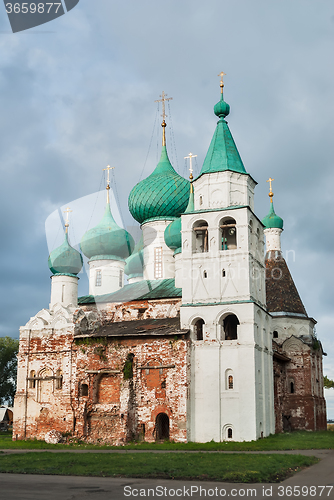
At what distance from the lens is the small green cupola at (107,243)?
3066 cm

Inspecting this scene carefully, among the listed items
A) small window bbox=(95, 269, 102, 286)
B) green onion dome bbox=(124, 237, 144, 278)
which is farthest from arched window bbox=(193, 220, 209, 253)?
small window bbox=(95, 269, 102, 286)

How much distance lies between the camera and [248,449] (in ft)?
60.6

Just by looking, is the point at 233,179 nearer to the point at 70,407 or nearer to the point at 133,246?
the point at 133,246

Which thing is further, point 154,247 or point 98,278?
point 98,278

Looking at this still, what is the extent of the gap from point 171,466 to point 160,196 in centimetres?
1880

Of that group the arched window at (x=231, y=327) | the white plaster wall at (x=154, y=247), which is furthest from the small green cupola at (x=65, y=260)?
the arched window at (x=231, y=327)

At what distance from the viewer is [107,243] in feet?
101

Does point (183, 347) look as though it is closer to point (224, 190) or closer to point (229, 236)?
point (229, 236)

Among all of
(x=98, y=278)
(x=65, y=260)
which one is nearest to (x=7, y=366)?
(x=98, y=278)

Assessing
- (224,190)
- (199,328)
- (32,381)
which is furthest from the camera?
(32,381)

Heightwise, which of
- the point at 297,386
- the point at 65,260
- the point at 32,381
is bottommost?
the point at 297,386

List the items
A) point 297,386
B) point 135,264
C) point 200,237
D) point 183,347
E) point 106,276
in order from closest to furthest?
point 183,347
point 200,237
point 297,386
point 106,276
point 135,264

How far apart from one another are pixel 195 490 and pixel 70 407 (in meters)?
13.9

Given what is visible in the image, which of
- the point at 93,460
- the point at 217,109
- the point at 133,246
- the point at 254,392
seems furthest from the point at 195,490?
the point at 133,246
